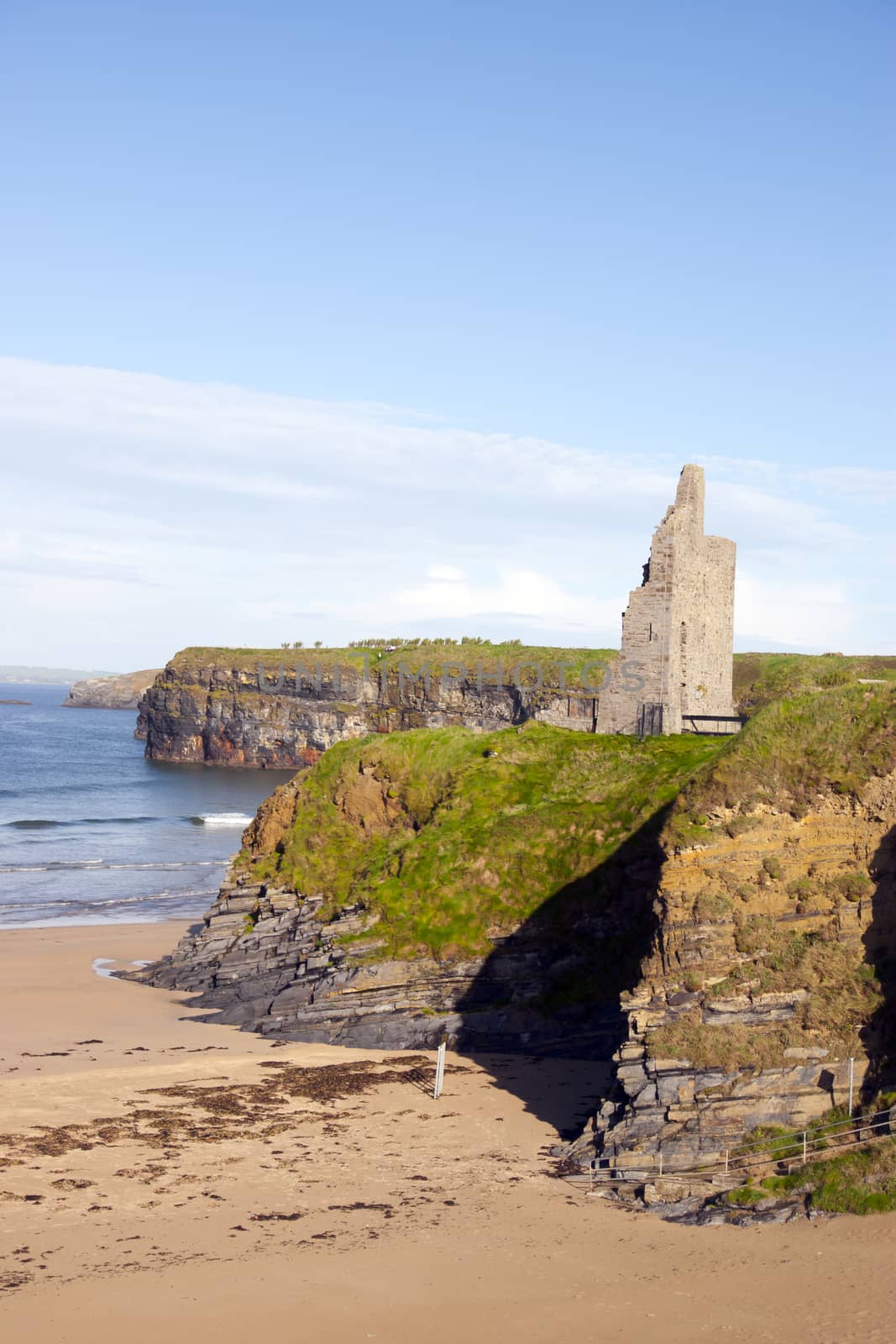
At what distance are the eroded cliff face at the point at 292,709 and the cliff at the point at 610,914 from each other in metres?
56.7

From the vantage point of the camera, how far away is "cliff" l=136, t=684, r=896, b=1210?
47.0 ft

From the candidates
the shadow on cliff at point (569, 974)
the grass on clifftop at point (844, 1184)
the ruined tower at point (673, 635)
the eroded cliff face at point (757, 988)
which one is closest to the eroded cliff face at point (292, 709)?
the ruined tower at point (673, 635)

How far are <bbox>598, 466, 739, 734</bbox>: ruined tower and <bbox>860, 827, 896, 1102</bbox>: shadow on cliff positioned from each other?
36.4 ft

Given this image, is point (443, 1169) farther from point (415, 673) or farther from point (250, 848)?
point (415, 673)

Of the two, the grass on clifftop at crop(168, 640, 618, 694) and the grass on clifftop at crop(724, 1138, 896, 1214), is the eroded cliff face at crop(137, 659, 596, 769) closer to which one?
the grass on clifftop at crop(168, 640, 618, 694)

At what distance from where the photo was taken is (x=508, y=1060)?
19.9 meters

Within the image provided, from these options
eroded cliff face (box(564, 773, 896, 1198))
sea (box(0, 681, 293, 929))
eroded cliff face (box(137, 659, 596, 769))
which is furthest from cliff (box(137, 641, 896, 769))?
eroded cliff face (box(564, 773, 896, 1198))

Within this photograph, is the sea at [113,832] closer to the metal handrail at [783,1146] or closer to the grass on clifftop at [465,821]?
the grass on clifftop at [465,821]

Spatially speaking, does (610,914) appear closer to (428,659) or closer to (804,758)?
(804,758)

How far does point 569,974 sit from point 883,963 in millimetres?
7142

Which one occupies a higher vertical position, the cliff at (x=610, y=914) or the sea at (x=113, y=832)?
the cliff at (x=610, y=914)

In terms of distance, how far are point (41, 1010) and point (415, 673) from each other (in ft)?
218

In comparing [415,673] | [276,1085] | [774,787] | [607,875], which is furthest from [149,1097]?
[415,673]

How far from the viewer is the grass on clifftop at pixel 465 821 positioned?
21.7m
